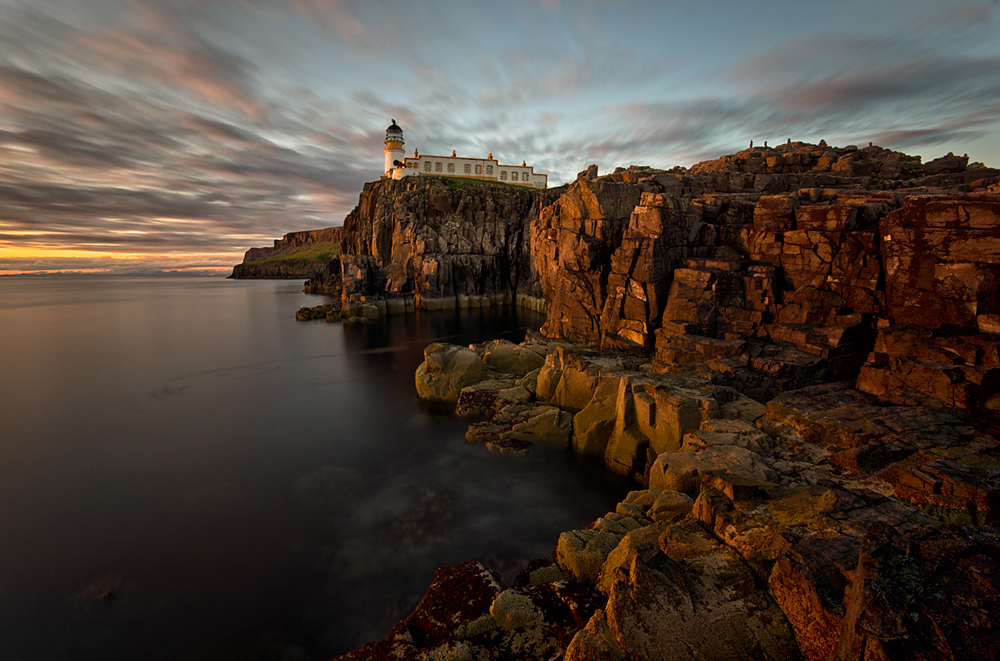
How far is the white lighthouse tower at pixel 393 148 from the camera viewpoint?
311 feet

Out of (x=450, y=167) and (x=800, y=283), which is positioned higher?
(x=450, y=167)

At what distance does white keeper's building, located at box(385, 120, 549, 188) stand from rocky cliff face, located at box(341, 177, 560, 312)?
10602mm

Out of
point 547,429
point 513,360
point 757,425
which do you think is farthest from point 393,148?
point 757,425

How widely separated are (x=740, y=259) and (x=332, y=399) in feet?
87.9

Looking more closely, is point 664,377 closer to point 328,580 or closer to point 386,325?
point 328,580

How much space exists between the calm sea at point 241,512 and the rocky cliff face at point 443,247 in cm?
3943

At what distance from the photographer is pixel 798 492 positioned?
9.84 meters

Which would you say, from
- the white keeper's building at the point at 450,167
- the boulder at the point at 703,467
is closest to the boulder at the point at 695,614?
the boulder at the point at 703,467

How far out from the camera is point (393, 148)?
96.2 meters

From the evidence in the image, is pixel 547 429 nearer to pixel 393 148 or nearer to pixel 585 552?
pixel 585 552

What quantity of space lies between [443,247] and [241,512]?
61.7 m

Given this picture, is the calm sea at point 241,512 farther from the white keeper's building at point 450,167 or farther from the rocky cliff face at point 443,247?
the white keeper's building at point 450,167

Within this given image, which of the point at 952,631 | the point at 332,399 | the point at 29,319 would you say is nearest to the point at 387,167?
the point at 29,319

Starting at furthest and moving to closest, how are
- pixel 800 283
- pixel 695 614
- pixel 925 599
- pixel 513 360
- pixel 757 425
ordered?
pixel 513 360 → pixel 800 283 → pixel 757 425 → pixel 695 614 → pixel 925 599
